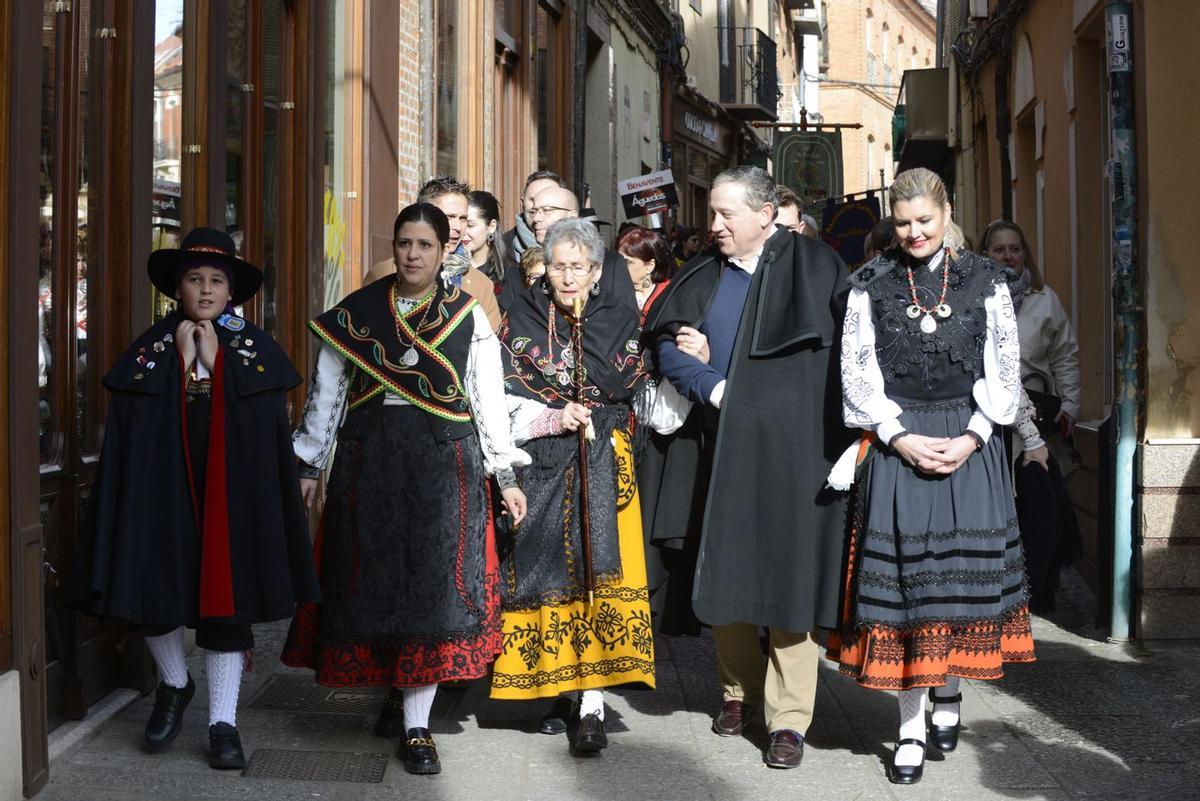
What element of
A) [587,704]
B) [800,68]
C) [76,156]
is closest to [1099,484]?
[587,704]

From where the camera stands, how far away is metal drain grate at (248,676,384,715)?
6.45 metres

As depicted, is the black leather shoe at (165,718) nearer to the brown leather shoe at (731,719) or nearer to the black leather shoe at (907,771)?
the brown leather shoe at (731,719)

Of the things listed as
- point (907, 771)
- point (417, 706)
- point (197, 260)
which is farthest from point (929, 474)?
point (197, 260)

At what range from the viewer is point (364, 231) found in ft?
32.4

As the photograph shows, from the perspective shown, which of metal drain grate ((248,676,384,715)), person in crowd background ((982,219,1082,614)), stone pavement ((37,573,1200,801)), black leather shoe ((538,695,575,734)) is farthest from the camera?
person in crowd background ((982,219,1082,614))

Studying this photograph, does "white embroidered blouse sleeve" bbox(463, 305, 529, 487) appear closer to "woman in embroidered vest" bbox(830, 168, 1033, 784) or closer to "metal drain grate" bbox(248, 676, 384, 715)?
"woman in embroidered vest" bbox(830, 168, 1033, 784)

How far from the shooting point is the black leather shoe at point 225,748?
18.1ft

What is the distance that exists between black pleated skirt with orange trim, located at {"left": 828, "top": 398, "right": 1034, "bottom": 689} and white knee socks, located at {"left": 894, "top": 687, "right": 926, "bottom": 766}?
99 millimetres

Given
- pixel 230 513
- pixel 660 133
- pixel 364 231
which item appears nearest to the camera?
pixel 230 513

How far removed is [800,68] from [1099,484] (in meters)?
37.2

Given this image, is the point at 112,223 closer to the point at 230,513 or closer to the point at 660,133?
the point at 230,513

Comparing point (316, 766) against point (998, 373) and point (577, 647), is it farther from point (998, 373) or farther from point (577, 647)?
point (998, 373)

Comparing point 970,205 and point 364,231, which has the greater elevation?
point 970,205

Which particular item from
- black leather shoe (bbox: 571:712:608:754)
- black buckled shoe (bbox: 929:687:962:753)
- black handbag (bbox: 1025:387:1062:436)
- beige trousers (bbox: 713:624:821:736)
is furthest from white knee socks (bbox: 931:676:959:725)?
black handbag (bbox: 1025:387:1062:436)
